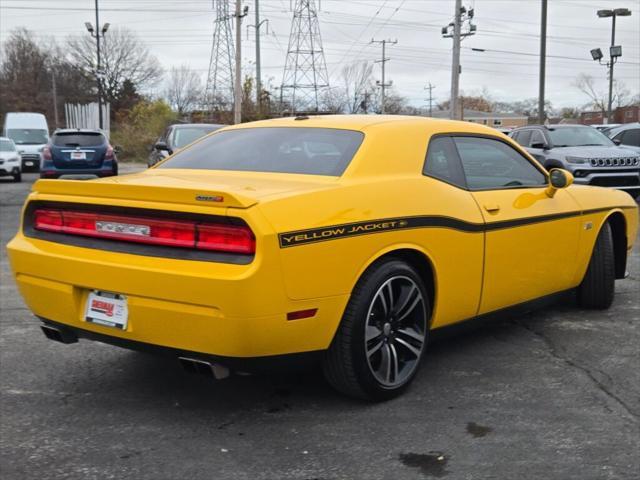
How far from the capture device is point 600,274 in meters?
5.45

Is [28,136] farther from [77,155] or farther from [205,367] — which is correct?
[205,367]

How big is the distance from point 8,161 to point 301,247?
19.0m

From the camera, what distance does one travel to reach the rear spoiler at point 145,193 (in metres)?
3.09

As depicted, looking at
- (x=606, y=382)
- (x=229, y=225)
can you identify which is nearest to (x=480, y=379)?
(x=606, y=382)

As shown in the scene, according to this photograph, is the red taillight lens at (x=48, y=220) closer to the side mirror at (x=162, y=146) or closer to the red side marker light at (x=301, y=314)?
the red side marker light at (x=301, y=314)

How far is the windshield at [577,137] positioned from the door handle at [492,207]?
32.6ft

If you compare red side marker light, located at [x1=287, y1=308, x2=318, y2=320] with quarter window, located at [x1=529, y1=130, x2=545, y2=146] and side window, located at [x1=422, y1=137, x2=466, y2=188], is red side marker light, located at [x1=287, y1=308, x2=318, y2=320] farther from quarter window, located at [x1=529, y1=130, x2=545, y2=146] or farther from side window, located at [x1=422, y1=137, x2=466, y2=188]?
quarter window, located at [x1=529, y1=130, x2=545, y2=146]

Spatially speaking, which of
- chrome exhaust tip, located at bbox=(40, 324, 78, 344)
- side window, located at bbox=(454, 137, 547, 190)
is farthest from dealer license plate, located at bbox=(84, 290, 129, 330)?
side window, located at bbox=(454, 137, 547, 190)

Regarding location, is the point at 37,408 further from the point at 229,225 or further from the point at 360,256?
the point at 360,256

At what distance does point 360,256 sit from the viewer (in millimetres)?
3406

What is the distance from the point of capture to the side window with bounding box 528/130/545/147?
45.4 ft

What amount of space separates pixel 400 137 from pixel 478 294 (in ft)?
3.39

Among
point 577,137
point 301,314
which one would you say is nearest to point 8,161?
point 577,137

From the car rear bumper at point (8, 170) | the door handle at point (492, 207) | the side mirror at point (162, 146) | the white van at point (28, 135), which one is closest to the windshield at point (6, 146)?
the car rear bumper at point (8, 170)
